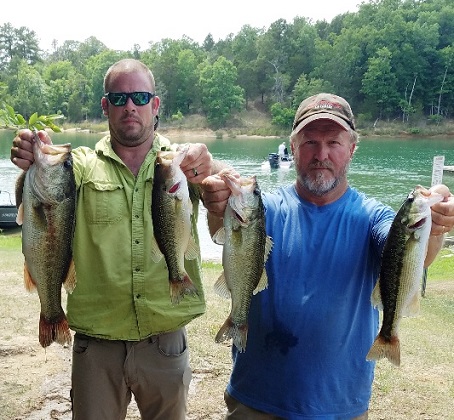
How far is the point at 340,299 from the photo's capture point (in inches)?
113

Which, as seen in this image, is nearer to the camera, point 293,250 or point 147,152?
point 293,250

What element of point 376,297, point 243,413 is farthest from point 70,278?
point 376,297

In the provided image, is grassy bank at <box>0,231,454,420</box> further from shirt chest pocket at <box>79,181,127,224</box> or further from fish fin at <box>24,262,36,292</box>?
fish fin at <box>24,262,36,292</box>

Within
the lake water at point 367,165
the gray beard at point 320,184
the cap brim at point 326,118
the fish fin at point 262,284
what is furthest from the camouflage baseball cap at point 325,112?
the lake water at point 367,165

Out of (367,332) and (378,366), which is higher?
(367,332)

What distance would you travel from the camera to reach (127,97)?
3424 millimetres

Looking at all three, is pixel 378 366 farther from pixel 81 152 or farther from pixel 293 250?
pixel 81 152

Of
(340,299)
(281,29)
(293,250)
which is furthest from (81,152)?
(281,29)

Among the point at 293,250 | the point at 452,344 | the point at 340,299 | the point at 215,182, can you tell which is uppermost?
the point at 215,182

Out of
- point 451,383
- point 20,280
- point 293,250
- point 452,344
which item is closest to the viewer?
point 293,250

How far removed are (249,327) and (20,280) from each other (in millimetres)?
7215

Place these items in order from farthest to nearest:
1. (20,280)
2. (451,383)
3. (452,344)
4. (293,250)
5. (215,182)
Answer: (20,280) < (452,344) < (451,383) < (293,250) < (215,182)

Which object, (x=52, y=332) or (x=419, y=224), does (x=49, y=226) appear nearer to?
(x=52, y=332)

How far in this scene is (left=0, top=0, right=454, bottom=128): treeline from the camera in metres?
71.8
